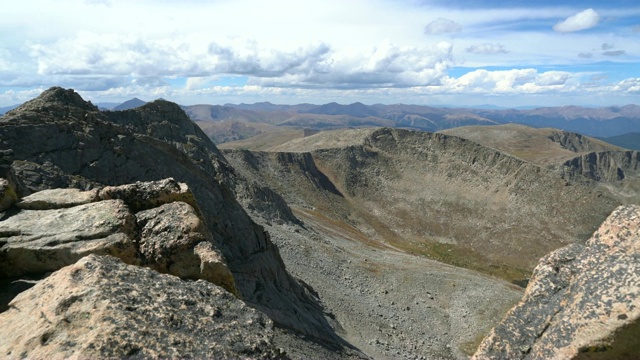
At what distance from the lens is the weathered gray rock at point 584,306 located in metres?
9.23

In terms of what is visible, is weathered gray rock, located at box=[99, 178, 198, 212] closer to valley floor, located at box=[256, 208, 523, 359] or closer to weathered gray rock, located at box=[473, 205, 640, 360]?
weathered gray rock, located at box=[473, 205, 640, 360]

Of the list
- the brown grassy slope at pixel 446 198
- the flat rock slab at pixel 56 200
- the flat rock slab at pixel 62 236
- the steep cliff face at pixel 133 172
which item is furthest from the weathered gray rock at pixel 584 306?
the brown grassy slope at pixel 446 198

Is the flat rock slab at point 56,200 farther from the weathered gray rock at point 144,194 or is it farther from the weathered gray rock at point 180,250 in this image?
the weathered gray rock at point 180,250

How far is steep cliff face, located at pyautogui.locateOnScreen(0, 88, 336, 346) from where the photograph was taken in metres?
36.1

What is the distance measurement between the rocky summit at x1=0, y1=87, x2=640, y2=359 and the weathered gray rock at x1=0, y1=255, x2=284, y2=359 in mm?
44

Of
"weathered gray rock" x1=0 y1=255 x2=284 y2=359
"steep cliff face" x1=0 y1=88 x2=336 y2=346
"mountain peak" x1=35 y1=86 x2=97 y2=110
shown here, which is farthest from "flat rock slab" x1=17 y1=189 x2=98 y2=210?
"mountain peak" x1=35 y1=86 x2=97 y2=110

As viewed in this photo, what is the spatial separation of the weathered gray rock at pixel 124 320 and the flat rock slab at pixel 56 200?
576cm

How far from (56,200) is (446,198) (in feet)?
453

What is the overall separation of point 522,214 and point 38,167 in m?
133

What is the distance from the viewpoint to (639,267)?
983 cm

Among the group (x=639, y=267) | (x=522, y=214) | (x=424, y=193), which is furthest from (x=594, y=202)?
(x=639, y=267)

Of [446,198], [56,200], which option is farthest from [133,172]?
[446,198]

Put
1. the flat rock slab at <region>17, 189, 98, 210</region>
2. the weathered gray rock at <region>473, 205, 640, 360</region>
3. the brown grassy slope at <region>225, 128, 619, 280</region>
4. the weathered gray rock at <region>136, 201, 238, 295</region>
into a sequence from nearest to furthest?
the weathered gray rock at <region>473, 205, 640, 360</region>, the weathered gray rock at <region>136, 201, 238, 295</region>, the flat rock slab at <region>17, 189, 98, 210</region>, the brown grassy slope at <region>225, 128, 619, 280</region>

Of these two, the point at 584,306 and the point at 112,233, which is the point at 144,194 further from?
the point at 584,306
